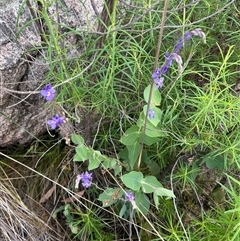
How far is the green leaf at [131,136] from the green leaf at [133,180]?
9 cm

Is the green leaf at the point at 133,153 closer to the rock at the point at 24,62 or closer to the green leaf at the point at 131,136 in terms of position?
the green leaf at the point at 131,136

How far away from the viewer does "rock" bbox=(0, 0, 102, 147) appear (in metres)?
1.20

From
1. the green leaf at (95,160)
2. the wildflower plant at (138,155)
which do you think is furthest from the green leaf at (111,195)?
the green leaf at (95,160)

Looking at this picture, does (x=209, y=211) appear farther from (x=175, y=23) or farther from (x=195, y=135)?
(x=175, y=23)

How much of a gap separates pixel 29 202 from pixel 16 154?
17 centimetres

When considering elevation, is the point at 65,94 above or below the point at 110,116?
above

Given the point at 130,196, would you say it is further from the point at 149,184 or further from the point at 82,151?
the point at 82,151

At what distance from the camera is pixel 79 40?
127cm

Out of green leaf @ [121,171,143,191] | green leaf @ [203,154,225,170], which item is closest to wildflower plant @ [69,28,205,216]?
green leaf @ [121,171,143,191]

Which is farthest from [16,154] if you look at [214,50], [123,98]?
[214,50]

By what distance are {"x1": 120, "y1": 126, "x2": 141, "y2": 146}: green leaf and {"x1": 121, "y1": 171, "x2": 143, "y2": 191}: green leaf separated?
88mm

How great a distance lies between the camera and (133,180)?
3.44 feet

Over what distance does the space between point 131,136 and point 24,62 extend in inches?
15.2

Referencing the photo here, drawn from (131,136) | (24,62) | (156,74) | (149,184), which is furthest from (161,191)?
(24,62)
